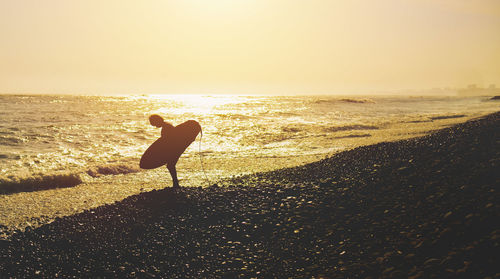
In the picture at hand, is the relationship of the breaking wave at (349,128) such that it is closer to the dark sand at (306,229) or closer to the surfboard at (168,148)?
the dark sand at (306,229)

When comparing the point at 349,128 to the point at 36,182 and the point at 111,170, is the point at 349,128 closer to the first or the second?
the point at 111,170

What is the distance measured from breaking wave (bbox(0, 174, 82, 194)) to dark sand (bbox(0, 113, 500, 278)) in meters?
7.38

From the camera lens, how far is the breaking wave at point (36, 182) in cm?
1569

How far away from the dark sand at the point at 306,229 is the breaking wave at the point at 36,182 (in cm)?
738

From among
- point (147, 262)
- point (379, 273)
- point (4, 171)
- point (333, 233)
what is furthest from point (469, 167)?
point (4, 171)

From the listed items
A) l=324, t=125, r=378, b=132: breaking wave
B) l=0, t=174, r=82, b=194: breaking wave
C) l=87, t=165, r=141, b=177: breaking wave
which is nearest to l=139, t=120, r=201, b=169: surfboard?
l=0, t=174, r=82, b=194: breaking wave

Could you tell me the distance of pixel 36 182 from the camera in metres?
16.2

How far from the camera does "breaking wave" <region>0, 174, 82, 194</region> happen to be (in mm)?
15688

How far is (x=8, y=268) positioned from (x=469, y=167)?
1150 cm

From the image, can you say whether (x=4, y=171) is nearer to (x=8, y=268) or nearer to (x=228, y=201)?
(x=8, y=268)

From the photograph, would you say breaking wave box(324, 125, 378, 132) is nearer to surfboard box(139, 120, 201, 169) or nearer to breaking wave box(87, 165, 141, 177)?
breaking wave box(87, 165, 141, 177)

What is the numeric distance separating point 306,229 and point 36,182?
14122 millimetres

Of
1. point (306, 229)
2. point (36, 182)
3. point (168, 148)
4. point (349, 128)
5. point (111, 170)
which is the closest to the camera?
point (306, 229)

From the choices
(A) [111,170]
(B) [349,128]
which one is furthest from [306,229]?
(B) [349,128]
